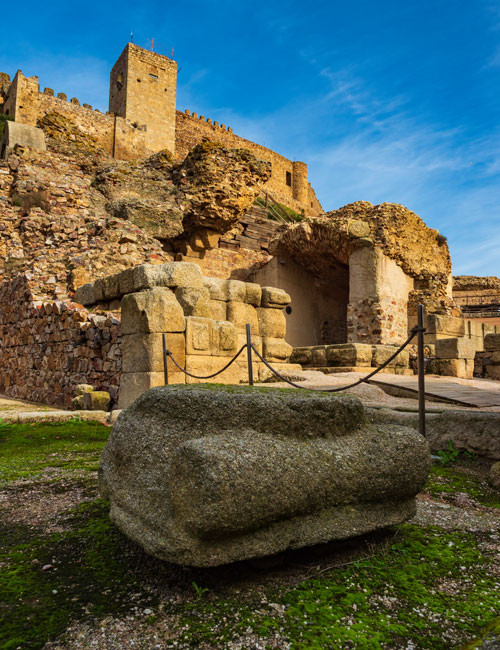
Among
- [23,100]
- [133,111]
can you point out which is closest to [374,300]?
[23,100]

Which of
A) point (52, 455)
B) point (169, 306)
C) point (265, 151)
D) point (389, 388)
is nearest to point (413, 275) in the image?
A: point (389, 388)

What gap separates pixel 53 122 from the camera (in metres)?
17.6

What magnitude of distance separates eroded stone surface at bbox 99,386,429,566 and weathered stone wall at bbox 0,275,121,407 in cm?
517

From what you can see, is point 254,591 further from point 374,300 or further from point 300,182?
point 300,182

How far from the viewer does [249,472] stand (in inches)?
64.0

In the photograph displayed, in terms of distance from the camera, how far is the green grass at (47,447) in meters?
3.56

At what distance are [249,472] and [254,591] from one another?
42 centimetres

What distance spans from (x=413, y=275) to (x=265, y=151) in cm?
3087

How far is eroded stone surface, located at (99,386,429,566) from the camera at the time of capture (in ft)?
5.23

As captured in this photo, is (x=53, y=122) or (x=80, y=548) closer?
(x=80, y=548)

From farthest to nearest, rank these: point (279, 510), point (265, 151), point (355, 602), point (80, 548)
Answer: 1. point (265, 151)
2. point (80, 548)
3. point (279, 510)
4. point (355, 602)

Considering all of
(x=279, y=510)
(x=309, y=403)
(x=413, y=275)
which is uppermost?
(x=413, y=275)

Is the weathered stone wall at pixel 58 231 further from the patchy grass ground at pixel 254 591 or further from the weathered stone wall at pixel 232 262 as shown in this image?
the patchy grass ground at pixel 254 591

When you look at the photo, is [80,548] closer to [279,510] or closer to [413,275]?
[279,510]
